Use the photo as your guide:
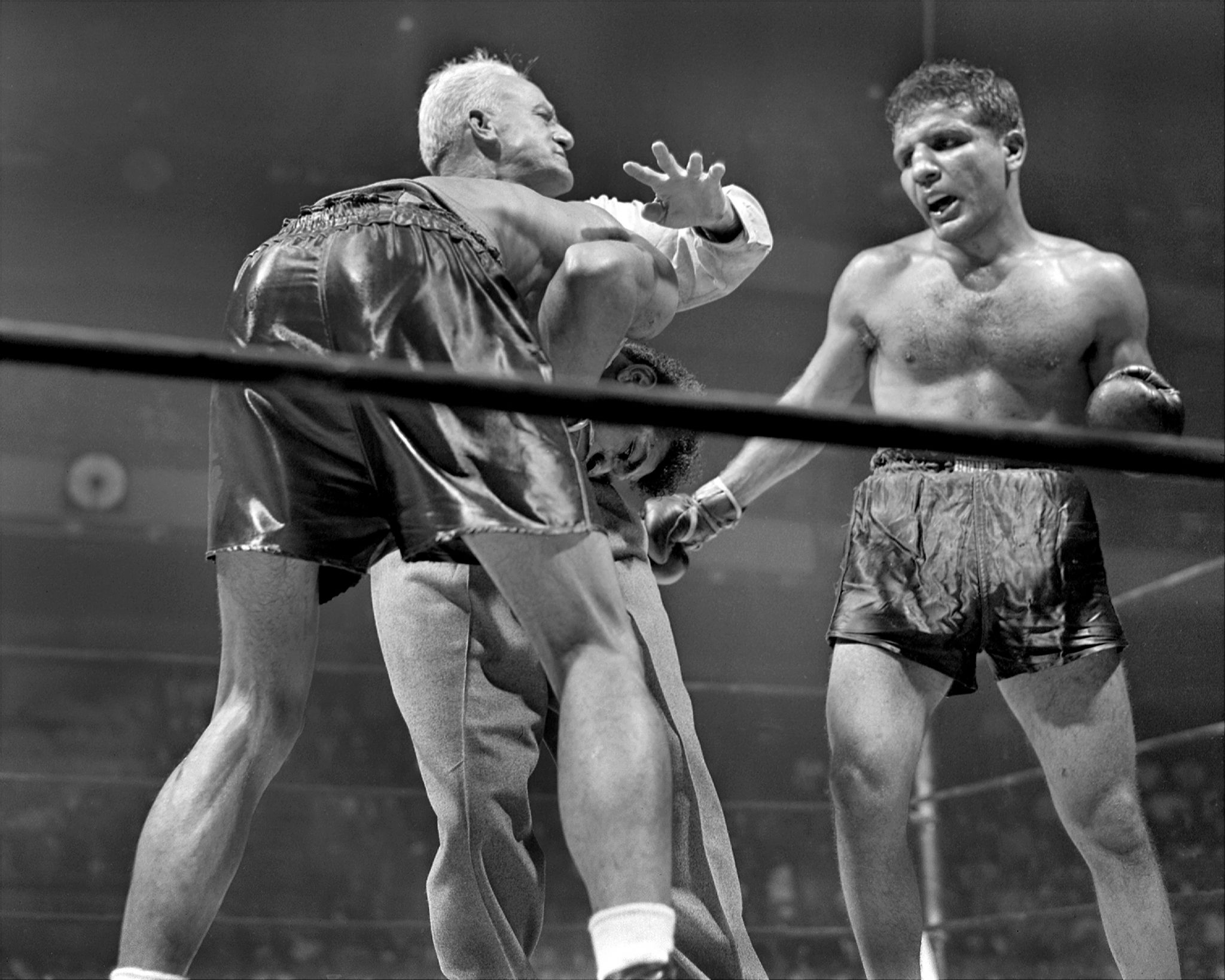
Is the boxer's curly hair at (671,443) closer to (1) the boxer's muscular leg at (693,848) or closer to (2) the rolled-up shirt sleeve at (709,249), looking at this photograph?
(2) the rolled-up shirt sleeve at (709,249)

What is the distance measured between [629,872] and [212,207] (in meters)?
3.52

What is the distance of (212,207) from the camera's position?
4.49 m

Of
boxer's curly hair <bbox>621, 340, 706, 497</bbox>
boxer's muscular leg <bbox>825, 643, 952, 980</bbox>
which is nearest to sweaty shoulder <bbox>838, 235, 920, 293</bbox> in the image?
boxer's curly hair <bbox>621, 340, 706, 497</bbox>

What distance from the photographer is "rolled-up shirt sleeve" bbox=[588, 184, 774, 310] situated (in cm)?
212

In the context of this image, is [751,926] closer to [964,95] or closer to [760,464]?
[760,464]

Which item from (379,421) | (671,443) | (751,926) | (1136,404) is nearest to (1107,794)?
(1136,404)

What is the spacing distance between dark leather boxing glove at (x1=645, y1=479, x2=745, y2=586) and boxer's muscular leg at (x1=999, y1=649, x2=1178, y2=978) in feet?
1.74

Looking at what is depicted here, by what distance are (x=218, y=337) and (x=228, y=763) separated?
3.12 metres

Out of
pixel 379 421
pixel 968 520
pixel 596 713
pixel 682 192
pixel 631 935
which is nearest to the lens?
pixel 631 935

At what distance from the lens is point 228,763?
1.59 m

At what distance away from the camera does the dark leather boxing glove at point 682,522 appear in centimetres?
244

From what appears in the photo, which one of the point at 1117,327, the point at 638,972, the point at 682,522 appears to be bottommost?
the point at 638,972

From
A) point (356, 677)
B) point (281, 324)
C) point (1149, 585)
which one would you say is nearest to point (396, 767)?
point (356, 677)

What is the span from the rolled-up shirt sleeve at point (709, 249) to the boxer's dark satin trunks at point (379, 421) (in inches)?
19.1
